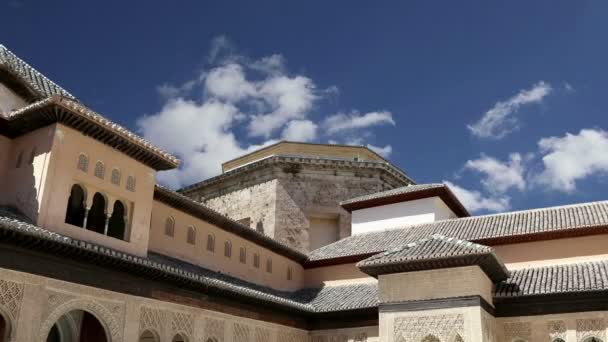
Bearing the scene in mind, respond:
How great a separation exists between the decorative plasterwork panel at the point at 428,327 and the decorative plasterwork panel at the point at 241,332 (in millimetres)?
3409

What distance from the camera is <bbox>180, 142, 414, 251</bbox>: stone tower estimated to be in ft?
74.7

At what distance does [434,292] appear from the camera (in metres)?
12.4

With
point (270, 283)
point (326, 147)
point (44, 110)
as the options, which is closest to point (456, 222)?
point (270, 283)

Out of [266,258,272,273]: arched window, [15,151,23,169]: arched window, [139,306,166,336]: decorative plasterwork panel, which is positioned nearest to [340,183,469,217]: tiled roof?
[266,258,272,273]: arched window

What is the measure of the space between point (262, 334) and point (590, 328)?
7.25m

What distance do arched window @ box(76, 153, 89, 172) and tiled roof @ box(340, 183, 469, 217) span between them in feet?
35.7

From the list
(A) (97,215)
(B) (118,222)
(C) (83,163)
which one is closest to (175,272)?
(B) (118,222)

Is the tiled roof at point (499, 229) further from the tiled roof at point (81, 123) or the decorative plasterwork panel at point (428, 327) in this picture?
the tiled roof at point (81, 123)

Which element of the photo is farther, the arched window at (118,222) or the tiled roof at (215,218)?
the tiled roof at (215,218)

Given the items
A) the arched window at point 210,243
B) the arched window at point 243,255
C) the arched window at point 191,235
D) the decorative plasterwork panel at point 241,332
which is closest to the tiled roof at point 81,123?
the arched window at point 191,235

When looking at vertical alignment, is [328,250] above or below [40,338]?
above

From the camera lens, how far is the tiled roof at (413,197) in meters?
19.1

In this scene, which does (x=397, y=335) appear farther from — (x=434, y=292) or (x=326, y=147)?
(x=326, y=147)

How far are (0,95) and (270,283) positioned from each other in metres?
8.92
